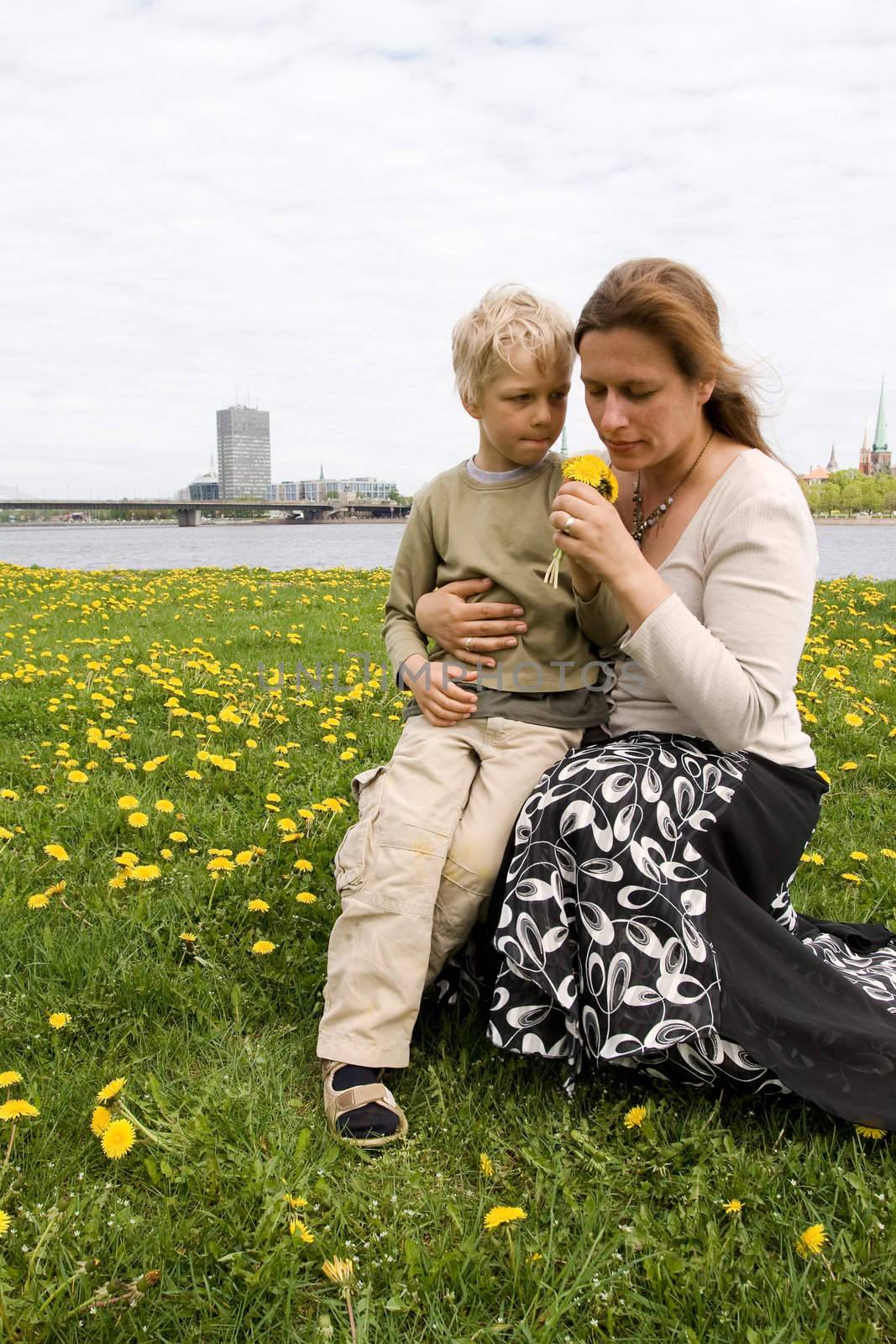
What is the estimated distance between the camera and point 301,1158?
5.87 ft

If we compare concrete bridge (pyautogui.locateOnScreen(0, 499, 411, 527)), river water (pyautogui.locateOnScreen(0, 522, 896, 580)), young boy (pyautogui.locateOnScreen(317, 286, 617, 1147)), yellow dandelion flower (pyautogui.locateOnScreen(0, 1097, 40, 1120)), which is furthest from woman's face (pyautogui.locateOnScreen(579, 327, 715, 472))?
concrete bridge (pyautogui.locateOnScreen(0, 499, 411, 527))

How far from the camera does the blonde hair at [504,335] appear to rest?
2152 mm

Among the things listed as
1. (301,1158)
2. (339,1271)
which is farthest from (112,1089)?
(339,1271)

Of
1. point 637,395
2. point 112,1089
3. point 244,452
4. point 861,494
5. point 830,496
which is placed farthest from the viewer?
point 244,452

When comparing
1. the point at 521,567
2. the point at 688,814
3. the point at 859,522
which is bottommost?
the point at 688,814

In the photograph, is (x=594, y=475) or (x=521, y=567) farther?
(x=521, y=567)

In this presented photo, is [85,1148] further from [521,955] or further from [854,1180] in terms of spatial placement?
[854,1180]

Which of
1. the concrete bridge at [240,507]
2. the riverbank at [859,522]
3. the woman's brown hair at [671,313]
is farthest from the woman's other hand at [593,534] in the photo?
the riverbank at [859,522]

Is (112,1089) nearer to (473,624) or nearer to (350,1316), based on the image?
(350,1316)

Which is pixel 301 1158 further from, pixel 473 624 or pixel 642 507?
pixel 642 507

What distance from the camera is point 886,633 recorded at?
273 inches

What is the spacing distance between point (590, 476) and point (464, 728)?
2.18 feet

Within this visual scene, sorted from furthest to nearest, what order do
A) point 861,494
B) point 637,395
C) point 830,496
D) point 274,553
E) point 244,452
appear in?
point 244,452 < point 861,494 < point 830,496 < point 274,553 < point 637,395

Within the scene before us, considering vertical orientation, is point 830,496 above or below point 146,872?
above
